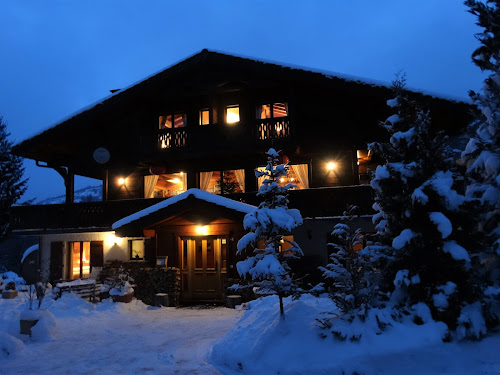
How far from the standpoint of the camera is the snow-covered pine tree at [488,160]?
20.7 feet

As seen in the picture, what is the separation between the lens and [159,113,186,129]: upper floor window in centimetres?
1859

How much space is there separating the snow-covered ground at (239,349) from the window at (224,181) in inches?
287

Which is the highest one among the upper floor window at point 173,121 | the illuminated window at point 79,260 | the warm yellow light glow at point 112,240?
the upper floor window at point 173,121

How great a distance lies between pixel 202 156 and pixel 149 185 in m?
3.60

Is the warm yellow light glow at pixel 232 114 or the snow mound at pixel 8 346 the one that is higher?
the warm yellow light glow at pixel 232 114

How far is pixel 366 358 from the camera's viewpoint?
568cm

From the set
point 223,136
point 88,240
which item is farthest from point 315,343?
point 88,240

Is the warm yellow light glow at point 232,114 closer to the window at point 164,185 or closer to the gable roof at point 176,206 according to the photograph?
the window at point 164,185

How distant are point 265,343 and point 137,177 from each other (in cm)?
1398

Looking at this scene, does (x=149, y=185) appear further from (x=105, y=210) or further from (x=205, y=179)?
(x=205, y=179)

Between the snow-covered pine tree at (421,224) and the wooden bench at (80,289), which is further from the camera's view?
the wooden bench at (80,289)

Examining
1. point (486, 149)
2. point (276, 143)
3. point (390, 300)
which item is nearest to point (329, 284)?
point (276, 143)

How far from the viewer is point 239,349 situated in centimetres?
689

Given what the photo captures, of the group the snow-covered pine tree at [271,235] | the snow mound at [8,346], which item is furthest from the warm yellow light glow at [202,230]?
the snow mound at [8,346]
